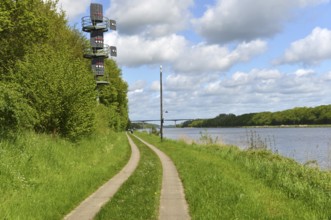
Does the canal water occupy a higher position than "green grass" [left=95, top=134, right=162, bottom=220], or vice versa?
the canal water

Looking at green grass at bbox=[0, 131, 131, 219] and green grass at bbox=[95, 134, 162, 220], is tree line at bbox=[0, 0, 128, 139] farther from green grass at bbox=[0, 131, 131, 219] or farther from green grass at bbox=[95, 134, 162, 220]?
green grass at bbox=[95, 134, 162, 220]

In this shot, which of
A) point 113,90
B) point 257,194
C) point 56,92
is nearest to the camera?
point 257,194

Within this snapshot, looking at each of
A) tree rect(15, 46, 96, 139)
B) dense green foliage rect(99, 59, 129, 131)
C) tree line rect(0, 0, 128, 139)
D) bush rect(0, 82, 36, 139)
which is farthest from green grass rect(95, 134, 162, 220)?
dense green foliage rect(99, 59, 129, 131)

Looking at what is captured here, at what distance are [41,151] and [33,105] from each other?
6.35 meters

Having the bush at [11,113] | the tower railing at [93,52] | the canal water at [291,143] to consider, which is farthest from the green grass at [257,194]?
the tower railing at [93,52]

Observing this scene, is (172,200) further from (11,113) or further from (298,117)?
(298,117)

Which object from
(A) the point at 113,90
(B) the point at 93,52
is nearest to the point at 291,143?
(B) the point at 93,52

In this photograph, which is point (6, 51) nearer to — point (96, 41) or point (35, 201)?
point (35, 201)

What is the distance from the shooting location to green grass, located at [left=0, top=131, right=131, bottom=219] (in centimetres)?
976

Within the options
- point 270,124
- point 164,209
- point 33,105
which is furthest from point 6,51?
point 270,124

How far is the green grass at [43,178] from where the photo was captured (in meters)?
9.76

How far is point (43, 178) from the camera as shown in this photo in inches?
527

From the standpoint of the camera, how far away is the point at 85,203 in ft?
37.3

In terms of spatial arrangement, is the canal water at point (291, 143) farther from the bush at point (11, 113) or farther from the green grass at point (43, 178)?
the bush at point (11, 113)
